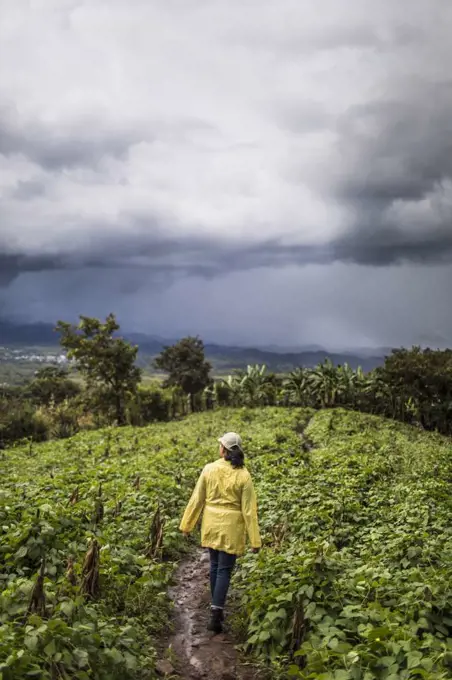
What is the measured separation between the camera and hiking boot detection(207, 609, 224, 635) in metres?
8.07

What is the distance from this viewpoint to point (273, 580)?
7863 mm

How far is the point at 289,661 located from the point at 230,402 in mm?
Result: 70106

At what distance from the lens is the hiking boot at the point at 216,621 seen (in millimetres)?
8070

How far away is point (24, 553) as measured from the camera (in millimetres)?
7887

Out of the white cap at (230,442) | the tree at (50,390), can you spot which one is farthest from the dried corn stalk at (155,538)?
the tree at (50,390)

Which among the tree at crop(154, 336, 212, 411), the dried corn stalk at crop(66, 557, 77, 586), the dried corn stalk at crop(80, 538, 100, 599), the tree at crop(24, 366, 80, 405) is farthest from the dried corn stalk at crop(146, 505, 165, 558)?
the tree at crop(24, 366, 80, 405)

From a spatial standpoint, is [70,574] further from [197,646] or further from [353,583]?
[353,583]

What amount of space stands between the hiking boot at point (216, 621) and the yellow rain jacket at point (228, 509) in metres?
0.95

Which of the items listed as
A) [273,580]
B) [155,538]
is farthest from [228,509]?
[155,538]

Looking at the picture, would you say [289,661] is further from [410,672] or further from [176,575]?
[176,575]

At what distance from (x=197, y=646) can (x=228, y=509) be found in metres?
Answer: 1.93

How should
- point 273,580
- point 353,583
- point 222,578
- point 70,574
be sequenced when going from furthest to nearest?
point 222,578
point 273,580
point 70,574
point 353,583

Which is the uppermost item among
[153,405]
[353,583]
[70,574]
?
[353,583]

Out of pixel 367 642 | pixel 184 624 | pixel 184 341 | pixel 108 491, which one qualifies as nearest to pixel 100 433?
pixel 108 491
